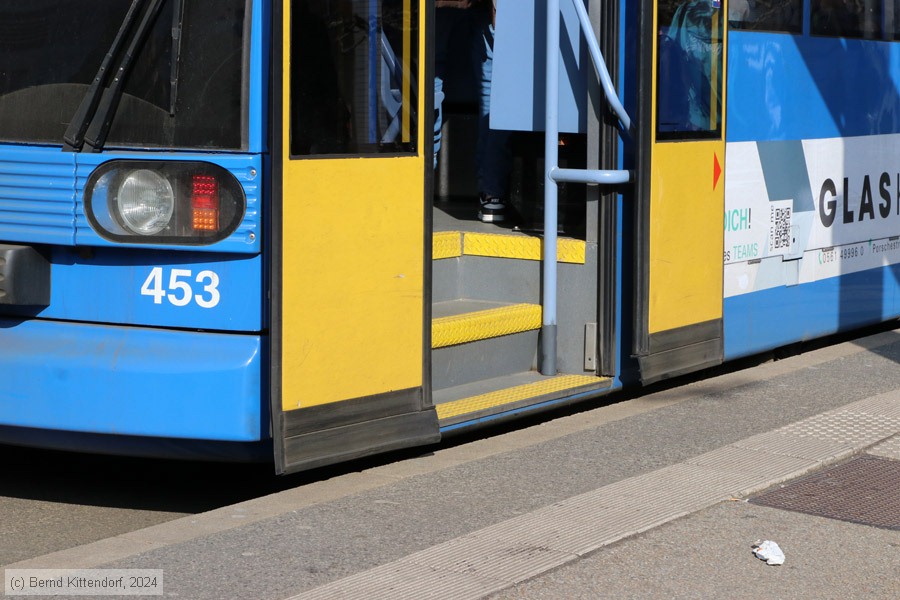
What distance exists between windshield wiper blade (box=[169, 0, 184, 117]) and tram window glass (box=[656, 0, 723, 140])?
87.3 inches

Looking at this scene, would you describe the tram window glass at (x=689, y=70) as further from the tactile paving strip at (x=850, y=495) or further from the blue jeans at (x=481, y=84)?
the tactile paving strip at (x=850, y=495)

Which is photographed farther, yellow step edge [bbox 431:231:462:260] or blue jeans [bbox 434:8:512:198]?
blue jeans [bbox 434:8:512:198]

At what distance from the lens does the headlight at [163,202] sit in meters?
4.20

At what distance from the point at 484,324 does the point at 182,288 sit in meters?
1.64

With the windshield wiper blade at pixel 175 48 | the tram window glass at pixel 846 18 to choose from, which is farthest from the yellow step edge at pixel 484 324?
the tram window glass at pixel 846 18

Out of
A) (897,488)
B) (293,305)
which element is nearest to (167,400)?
(293,305)

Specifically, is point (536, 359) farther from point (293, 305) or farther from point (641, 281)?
point (293, 305)

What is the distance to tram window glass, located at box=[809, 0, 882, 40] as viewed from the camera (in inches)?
281

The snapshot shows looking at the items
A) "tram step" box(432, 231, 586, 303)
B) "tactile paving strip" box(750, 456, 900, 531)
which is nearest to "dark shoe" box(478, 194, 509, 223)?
"tram step" box(432, 231, 586, 303)

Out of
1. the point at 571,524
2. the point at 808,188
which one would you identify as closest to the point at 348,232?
the point at 571,524

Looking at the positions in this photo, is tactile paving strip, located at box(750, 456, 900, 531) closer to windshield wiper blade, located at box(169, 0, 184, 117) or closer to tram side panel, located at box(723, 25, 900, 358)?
tram side panel, located at box(723, 25, 900, 358)

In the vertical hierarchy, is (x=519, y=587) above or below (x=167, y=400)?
below

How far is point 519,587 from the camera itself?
358 cm

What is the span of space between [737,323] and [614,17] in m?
1.68
